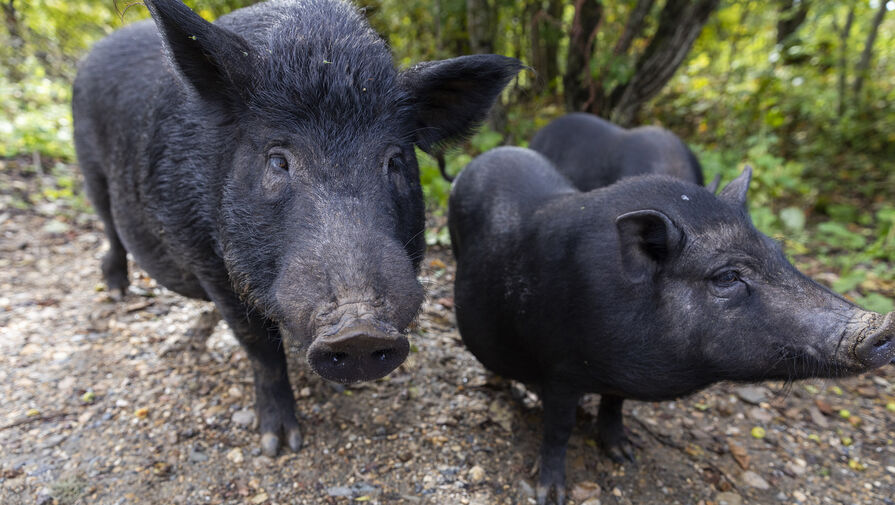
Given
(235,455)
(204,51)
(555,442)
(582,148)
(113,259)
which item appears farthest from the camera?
(582,148)

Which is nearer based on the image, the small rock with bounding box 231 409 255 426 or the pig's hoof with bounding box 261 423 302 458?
the pig's hoof with bounding box 261 423 302 458

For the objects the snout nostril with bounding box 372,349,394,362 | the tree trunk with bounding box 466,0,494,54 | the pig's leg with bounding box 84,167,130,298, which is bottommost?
the pig's leg with bounding box 84,167,130,298

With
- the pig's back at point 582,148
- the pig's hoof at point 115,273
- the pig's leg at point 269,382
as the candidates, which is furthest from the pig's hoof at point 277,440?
the pig's back at point 582,148

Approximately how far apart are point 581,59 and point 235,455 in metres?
5.77

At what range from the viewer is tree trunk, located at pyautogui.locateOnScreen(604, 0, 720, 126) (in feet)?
21.2

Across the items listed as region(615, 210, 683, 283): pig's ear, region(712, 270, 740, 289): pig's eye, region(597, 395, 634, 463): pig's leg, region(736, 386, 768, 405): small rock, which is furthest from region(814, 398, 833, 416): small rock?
region(615, 210, 683, 283): pig's ear

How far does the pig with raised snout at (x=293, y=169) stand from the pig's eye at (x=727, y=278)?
1.28 meters

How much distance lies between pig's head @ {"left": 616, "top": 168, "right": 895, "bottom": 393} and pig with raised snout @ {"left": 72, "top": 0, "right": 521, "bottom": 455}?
39.6 inches

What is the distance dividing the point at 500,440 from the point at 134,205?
2.51 metres

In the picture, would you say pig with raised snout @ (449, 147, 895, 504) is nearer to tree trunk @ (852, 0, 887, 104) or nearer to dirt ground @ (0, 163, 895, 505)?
dirt ground @ (0, 163, 895, 505)

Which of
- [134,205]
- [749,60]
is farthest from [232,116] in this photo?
[749,60]

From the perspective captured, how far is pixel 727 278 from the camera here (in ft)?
8.38

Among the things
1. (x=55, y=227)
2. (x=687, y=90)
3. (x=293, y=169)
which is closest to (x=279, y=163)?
(x=293, y=169)

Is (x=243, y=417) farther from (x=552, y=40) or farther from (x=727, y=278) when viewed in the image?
(x=552, y=40)
